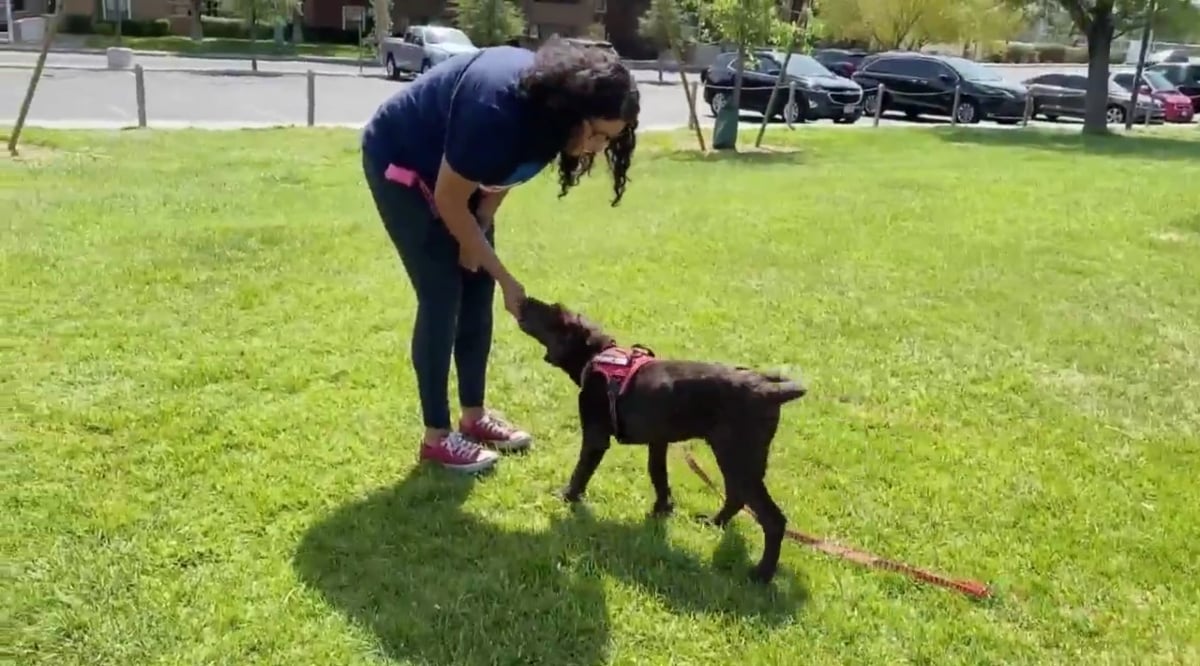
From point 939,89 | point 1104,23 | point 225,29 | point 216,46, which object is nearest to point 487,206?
point 1104,23

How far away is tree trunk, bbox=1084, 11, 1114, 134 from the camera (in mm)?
21438

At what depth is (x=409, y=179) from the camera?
3.53m

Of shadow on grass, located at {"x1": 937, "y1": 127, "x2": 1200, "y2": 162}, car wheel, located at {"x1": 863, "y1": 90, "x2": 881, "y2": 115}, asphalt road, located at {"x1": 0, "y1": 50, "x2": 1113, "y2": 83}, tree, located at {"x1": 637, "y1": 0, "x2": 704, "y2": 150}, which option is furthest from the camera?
asphalt road, located at {"x1": 0, "y1": 50, "x2": 1113, "y2": 83}

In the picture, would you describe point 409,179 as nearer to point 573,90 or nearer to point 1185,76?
point 573,90

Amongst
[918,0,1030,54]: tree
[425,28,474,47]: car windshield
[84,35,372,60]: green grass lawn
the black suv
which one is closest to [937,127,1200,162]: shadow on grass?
the black suv

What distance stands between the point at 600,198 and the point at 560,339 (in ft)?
22.2

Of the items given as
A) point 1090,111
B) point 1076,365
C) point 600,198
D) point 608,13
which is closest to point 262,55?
point 608,13

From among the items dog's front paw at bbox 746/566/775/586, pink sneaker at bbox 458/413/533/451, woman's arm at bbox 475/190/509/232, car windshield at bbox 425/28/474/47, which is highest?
car windshield at bbox 425/28/474/47

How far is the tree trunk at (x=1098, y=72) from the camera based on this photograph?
21.4 m

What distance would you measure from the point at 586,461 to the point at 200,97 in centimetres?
1851

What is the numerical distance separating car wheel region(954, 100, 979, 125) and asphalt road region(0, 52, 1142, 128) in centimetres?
158

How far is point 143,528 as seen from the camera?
3545mm

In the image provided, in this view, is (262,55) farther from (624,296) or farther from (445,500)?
(445,500)

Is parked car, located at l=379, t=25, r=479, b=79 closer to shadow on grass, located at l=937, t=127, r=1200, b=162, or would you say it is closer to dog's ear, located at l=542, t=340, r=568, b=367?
shadow on grass, located at l=937, t=127, r=1200, b=162
